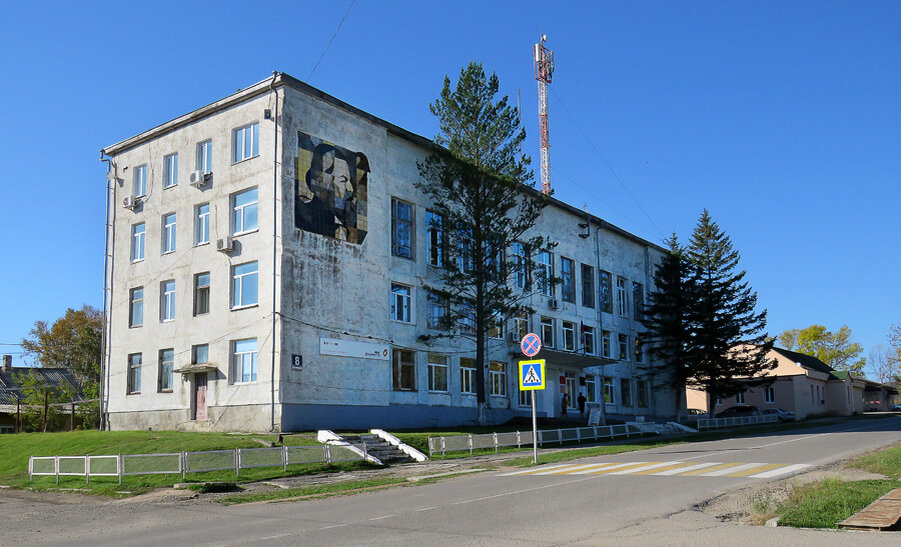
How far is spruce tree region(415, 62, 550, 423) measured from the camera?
36406 mm

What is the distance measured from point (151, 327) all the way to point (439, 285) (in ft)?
45.2

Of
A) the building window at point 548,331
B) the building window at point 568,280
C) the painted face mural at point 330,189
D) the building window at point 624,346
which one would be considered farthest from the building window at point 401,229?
the building window at point 624,346

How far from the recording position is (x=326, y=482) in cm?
1967

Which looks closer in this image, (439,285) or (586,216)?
(439,285)

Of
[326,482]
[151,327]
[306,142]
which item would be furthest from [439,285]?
[326,482]

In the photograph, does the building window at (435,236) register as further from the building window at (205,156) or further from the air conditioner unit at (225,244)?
the building window at (205,156)

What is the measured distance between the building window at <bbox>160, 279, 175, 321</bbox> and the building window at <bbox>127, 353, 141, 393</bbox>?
265 centimetres

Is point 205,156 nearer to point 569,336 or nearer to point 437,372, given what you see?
point 437,372

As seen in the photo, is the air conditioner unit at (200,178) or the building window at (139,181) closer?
the air conditioner unit at (200,178)

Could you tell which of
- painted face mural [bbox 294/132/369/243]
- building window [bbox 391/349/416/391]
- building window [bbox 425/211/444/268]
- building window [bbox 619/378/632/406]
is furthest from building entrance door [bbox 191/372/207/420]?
building window [bbox 619/378/632/406]

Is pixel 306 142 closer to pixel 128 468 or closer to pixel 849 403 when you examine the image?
pixel 128 468

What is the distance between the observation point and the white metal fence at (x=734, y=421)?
46.8 meters

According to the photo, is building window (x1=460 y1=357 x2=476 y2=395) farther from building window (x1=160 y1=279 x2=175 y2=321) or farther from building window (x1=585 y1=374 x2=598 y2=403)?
building window (x1=160 y1=279 x2=175 y2=321)

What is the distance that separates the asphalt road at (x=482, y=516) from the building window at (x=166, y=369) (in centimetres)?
1654
